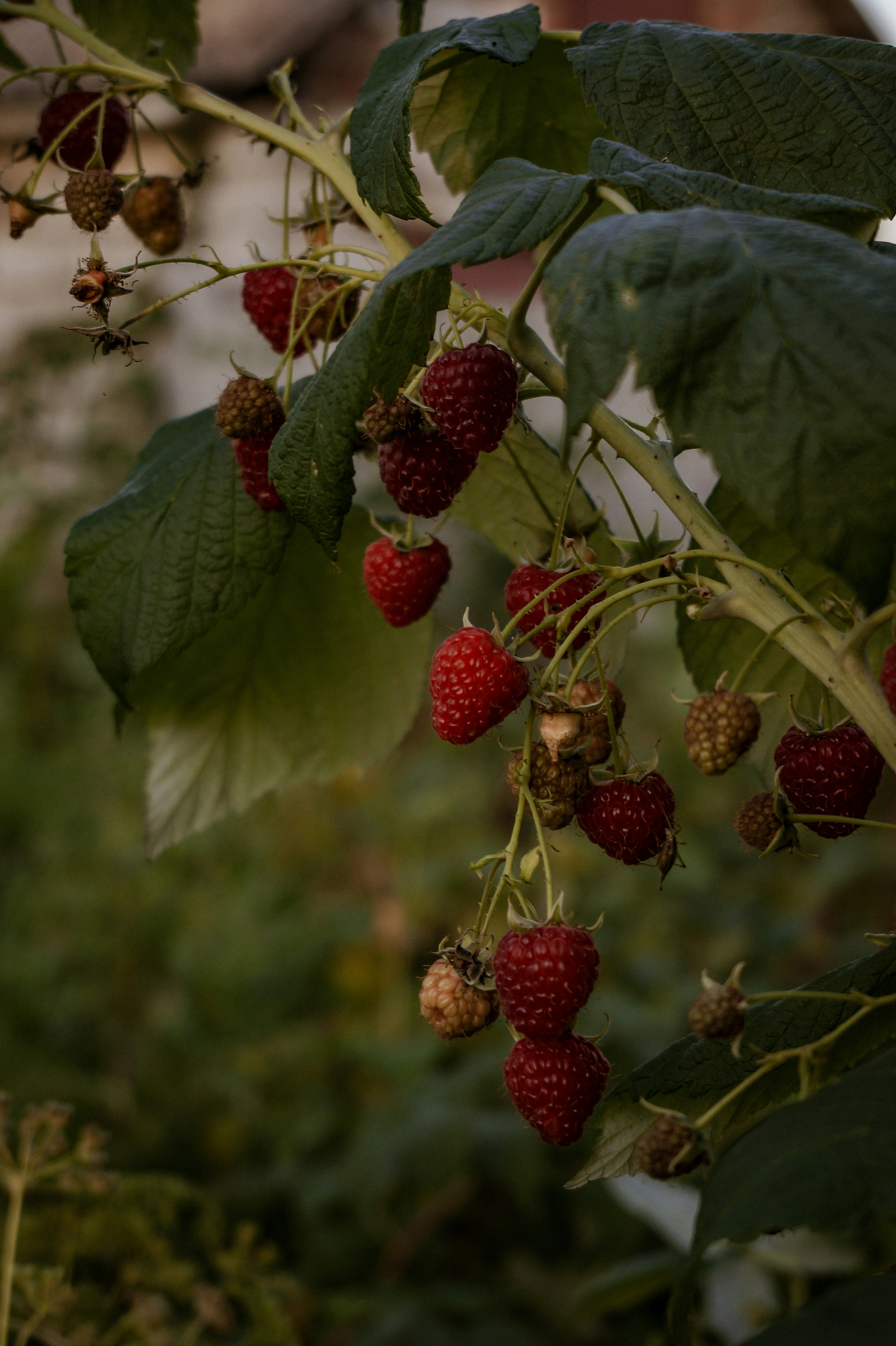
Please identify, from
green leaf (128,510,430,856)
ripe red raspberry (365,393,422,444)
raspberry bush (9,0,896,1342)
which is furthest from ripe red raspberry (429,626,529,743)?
green leaf (128,510,430,856)

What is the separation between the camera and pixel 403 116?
52cm

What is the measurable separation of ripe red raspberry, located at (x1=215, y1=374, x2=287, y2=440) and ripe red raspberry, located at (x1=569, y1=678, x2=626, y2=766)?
0.72 feet

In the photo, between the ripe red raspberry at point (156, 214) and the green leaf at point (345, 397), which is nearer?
the green leaf at point (345, 397)

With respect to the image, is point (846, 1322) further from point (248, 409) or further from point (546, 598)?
point (248, 409)

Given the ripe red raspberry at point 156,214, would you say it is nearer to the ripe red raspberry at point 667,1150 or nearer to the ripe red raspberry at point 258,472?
the ripe red raspberry at point 258,472

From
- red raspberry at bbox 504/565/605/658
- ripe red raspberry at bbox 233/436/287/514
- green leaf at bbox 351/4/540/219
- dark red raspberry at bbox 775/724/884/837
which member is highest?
green leaf at bbox 351/4/540/219

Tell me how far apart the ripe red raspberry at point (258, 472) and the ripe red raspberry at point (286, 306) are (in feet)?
0.22

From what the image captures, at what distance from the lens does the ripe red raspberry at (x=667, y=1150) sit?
1.49 feet

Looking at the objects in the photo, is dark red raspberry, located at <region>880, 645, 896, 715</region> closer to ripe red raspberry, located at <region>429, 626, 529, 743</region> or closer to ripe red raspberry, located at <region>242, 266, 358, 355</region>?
ripe red raspberry, located at <region>429, 626, 529, 743</region>

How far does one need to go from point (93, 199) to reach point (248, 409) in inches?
5.4

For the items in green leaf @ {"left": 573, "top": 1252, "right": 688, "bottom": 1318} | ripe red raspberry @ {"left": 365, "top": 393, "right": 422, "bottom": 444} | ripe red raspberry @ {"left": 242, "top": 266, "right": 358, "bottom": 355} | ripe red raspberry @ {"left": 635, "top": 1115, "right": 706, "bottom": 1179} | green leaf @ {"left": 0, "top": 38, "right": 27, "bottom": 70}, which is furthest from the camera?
green leaf @ {"left": 573, "top": 1252, "right": 688, "bottom": 1318}

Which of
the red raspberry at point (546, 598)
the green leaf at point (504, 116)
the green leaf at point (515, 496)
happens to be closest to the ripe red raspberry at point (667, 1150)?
the red raspberry at point (546, 598)

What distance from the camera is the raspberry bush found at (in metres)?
0.39

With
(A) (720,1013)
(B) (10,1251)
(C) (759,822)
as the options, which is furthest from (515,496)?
(B) (10,1251)
